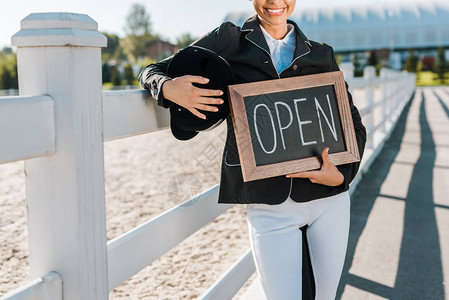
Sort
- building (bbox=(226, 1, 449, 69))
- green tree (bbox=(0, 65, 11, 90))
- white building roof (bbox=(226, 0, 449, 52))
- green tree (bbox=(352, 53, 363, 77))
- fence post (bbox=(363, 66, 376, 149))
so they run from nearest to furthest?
fence post (bbox=(363, 66, 376, 149)) < green tree (bbox=(0, 65, 11, 90)) < green tree (bbox=(352, 53, 363, 77)) < building (bbox=(226, 1, 449, 69)) < white building roof (bbox=(226, 0, 449, 52))

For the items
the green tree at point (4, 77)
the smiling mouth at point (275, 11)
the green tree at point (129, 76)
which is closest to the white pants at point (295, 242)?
the smiling mouth at point (275, 11)

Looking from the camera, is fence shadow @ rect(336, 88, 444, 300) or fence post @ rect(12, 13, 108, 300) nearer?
fence post @ rect(12, 13, 108, 300)

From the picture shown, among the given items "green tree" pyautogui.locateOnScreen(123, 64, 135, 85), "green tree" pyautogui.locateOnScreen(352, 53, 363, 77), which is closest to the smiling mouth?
"green tree" pyautogui.locateOnScreen(352, 53, 363, 77)

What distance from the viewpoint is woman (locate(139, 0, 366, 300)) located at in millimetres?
1802

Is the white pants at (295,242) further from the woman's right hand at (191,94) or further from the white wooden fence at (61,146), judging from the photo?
the white wooden fence at (61,146)

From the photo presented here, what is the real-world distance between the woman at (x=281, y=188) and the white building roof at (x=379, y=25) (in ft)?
263

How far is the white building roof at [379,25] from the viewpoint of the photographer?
3157 inches

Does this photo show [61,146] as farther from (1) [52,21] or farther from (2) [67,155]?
(1) [52,21]

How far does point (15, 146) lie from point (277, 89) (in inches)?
35.4

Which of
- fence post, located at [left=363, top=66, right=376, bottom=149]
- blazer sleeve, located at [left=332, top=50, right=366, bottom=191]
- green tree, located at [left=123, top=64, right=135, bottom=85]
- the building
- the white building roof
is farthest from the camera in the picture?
the white building roof

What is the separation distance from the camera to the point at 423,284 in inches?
122

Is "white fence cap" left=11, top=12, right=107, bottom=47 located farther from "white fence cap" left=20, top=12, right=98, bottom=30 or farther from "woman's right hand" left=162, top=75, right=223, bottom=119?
"woman's right hand" left=162, top=75, right=223, bottom=119

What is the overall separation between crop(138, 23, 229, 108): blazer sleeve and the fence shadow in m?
1.76

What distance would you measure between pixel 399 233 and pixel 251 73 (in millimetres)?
2729
